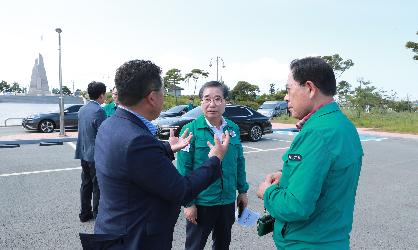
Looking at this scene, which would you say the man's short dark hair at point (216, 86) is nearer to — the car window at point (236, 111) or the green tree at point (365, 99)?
the car window at point (236, 111)

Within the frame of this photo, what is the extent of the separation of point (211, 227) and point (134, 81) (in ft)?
5.40

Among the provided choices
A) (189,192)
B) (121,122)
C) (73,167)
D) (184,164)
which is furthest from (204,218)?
(73,167)

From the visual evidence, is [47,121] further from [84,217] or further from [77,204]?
[84,217]

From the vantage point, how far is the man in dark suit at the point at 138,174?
155cm

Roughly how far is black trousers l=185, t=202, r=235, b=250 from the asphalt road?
1000mm

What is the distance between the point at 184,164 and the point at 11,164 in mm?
7412

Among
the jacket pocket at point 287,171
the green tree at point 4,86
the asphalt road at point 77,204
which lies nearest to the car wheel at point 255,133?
the asphalt road at point 77,204

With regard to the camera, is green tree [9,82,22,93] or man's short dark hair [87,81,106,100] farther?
green tree [9,82,22,93]

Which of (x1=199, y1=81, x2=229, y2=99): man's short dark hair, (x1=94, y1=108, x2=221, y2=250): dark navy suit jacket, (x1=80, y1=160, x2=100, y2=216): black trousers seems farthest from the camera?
(x1=80, y1=160, x2=100, y2=216): black trousers

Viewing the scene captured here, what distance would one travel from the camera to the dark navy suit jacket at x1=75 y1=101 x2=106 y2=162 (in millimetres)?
4391

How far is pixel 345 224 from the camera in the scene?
1.71m

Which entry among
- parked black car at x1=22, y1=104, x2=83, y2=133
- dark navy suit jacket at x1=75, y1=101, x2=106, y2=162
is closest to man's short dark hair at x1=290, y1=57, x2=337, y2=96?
dark navy suit jacket at x1=75, y1=101, x2=106, y2=162

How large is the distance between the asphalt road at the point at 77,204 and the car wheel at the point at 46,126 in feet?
22.0

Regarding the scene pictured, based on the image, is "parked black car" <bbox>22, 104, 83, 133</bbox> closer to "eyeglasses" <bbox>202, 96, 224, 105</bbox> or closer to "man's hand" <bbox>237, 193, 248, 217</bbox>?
"eyeglasses" <bbox>202, 96, 224, 105</bbox>
